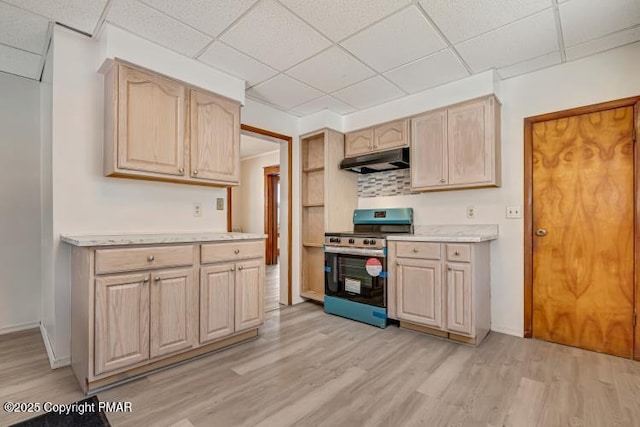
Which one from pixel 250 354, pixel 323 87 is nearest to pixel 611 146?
pixel 323 87

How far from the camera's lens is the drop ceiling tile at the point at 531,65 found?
2.57 m

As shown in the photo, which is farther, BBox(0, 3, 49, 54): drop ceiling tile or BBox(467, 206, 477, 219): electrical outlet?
BBox(467, 206, 477, 219): electrical outlet

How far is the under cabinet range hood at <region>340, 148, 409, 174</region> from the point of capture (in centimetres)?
327

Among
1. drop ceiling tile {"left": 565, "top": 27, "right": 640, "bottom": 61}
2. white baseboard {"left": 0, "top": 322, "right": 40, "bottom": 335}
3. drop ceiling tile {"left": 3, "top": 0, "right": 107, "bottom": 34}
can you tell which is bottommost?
white baseboard {"left": 0, "top": 322, "right": 40, "bottom": 335}

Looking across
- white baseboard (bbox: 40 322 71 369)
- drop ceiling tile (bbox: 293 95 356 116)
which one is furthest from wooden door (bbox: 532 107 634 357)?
white baseboard (bbox: 40 322 71 369)

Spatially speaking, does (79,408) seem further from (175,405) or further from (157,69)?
(157,69)

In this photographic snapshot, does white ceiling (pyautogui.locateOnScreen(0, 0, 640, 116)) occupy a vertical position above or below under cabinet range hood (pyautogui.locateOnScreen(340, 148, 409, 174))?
above

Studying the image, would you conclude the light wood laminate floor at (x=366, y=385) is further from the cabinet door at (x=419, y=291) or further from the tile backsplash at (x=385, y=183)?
the tile backsplash at (x=385, y=183)

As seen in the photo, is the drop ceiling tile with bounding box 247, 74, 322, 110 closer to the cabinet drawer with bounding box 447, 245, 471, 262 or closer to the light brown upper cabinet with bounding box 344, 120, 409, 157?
the light brown upper cabinet with bounding box 344, 120, 409, 157

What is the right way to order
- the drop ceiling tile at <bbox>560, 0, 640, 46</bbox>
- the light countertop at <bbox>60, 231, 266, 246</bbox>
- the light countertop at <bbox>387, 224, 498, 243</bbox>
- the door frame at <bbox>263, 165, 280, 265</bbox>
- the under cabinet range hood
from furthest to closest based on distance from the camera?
1. the door frame at <bbox>263, 165, 280, 265</bbox>
2. the under cabinet range hood
3. the light countertop at <bbox>387, 224, 498, 243</bbox>
4. the drop ceiling tile at <bbox>560, 0, 640, 46</bbox>
5. the light countertop at <bbox>60, 231, 266, 246</bbox>

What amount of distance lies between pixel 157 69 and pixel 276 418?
2.53 m

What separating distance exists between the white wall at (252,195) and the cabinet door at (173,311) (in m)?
4.67

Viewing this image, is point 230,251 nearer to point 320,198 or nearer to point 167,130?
point 167,130

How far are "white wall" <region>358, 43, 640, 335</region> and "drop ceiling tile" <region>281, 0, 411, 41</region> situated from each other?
5.27 ft
